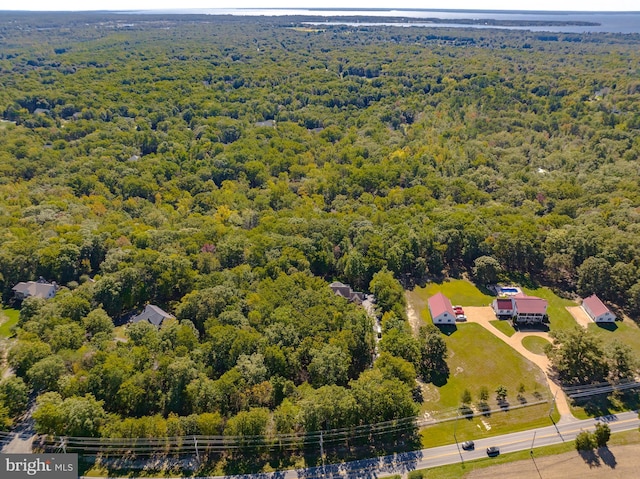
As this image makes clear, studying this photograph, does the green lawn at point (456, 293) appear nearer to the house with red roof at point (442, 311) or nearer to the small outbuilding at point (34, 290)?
the house with red roof at point (442, 311)

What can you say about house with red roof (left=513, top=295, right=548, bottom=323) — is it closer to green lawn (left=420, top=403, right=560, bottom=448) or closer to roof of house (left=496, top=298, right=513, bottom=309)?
roof of house (left=496, top=298, right=513, bottom=309)

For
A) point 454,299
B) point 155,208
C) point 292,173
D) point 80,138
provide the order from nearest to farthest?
point 454,299 < point 155,208 < point 292,173 < point 80,138

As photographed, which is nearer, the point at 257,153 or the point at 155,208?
the point at 155,208

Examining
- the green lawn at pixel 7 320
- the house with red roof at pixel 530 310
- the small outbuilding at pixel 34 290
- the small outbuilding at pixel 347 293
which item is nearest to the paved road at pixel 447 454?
the house with red roof at pixel 530 310

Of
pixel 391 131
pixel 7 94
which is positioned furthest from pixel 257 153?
pixel 7 94

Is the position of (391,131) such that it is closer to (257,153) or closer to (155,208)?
(257,153)

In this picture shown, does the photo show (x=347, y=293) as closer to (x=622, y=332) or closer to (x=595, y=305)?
(x=595, y=305)
